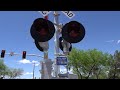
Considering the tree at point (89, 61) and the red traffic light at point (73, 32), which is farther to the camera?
the tree at point (89, 61)

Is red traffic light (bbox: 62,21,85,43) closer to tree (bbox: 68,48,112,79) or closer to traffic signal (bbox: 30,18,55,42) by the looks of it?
traffic signal (bbox: 30,18,55,42)

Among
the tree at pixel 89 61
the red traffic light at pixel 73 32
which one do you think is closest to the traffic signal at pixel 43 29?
the red traffic light at pixel 73 32

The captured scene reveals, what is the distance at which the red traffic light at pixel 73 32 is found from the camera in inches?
171

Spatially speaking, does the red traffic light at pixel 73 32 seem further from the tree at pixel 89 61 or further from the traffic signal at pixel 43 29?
the tree at pixel 89 61

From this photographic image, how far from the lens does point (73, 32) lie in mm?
4441

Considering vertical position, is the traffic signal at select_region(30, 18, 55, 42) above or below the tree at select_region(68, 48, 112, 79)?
below

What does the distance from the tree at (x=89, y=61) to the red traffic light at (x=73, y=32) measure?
32899 millimetres

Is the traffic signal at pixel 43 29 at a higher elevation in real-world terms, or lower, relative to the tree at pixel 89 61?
lower

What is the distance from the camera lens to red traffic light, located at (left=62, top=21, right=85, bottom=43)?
4.34m

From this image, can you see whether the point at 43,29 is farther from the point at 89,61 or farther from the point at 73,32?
the point at 89,61

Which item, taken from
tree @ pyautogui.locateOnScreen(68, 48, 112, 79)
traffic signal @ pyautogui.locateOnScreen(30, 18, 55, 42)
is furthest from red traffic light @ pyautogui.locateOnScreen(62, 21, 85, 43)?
tree @ pyautogui.locateOnScreen(68, 48, 112, 79)

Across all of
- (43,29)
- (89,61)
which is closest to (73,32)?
(43,29)

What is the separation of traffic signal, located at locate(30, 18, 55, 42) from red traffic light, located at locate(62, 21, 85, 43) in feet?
0.65
